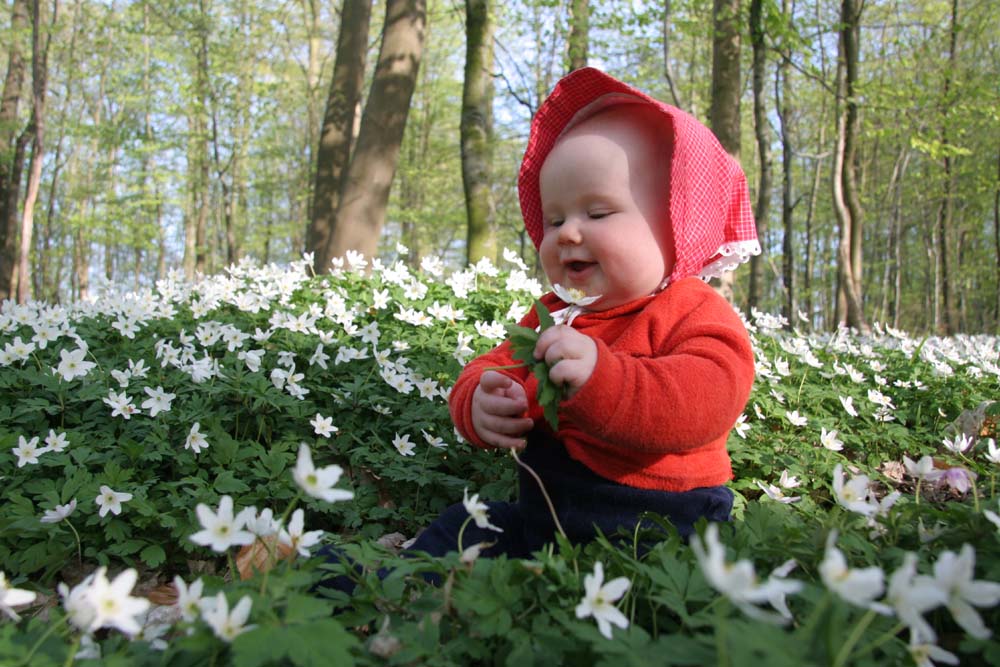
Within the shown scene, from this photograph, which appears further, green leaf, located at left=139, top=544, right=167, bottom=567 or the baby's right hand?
green leaf, located at left=139, top=544, right=167, bottom=567

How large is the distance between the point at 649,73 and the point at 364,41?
10898 millimetres

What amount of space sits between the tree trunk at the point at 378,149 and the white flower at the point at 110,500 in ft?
18.5

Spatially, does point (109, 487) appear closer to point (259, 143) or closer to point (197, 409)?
point (197, 409)

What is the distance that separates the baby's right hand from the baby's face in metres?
0.42

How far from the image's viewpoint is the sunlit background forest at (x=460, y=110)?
1188 centimetres

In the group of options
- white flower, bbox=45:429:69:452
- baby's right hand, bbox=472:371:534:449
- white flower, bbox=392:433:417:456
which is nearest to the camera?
baby's right hand, bbox=472:371:534:449

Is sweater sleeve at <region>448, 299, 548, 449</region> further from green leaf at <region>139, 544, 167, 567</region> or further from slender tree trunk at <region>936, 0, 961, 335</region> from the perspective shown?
slender tree trunk at <region>936, 0, 961, 335</region>

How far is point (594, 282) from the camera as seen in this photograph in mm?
2125

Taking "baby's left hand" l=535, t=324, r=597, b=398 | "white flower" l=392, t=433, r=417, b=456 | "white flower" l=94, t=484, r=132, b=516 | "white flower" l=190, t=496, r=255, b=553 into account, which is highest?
"baby's left hand" l=535, t=324, r=597, b=398

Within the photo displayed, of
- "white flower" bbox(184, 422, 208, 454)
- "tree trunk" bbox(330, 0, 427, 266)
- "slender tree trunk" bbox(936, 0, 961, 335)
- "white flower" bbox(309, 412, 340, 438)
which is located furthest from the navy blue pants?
"slender tree trunk" bbox(936, 0, 961, 335)

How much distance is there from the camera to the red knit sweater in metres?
1.68

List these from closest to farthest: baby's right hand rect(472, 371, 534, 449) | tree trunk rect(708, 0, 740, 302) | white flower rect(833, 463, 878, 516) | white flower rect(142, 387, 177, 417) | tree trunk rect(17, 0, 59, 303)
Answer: white flower rect(833, 463, 878, 516), baby's right hand rect(472, 371, 534, 449), white flower rect(142, 387, 177, 417), tree trunk rect(708, 0, 740, 302), tree trunk rect(17, 0, 59, 303)

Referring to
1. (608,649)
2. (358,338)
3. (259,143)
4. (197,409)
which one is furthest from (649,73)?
(608,649)

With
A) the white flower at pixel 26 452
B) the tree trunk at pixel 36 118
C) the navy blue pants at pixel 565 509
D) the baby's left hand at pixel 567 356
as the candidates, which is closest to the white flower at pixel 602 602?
the baby's left hand at pixel 567 356
